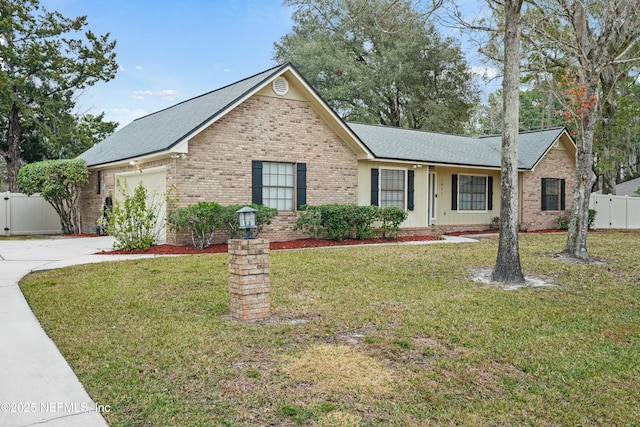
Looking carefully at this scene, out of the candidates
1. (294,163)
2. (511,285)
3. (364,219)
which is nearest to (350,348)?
(511,285)

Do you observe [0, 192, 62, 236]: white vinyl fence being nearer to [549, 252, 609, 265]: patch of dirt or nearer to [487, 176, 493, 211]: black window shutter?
[487, 176, 493, 211]: black window shutter

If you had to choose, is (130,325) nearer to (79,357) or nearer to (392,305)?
(79,357)

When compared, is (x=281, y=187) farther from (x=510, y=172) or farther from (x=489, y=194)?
(x=489, y=194)

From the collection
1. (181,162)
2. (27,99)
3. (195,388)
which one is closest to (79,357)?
(195,388)

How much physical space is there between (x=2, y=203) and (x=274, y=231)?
12688mm

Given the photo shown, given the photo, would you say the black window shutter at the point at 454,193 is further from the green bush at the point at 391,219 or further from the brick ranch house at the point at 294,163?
the green bush at the point at 391,219

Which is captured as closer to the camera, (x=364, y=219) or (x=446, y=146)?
(x=364, y=219)

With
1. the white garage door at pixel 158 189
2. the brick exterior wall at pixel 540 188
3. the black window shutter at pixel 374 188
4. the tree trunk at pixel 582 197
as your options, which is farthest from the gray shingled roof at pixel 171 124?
the brick exterior wall at pixel 540 188

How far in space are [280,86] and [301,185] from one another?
9.51 ft

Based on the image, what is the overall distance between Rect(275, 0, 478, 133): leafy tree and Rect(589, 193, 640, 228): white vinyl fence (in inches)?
406

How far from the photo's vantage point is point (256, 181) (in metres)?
13.8

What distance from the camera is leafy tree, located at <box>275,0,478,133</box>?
30734 millimetres

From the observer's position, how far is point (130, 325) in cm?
562

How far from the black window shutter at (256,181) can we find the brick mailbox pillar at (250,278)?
7.90 meters
